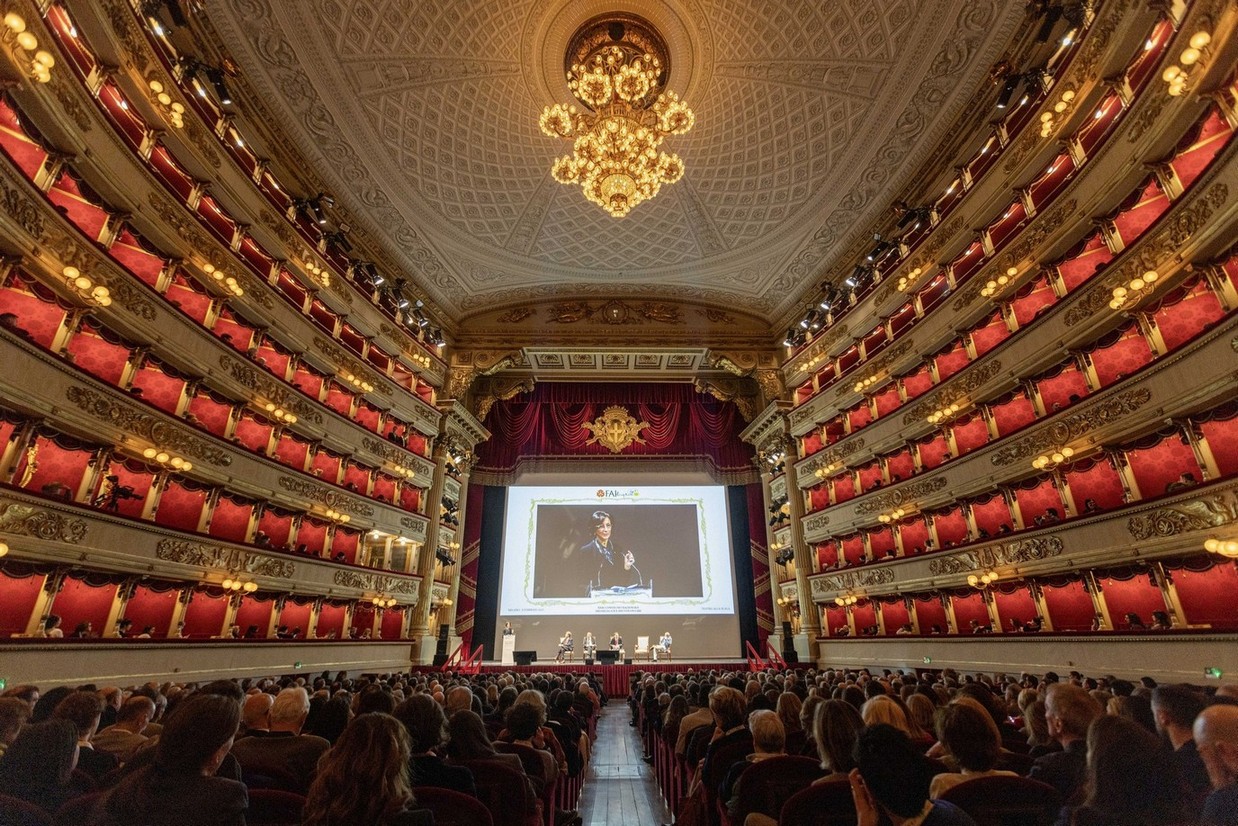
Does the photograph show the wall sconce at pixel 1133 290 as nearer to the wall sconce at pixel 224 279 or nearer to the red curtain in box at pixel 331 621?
the wall sconce at pixel 224 279

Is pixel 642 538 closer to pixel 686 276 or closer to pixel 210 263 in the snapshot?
pixel 686 276

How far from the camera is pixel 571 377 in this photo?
22594 millimetres

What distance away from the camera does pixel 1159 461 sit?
364 inches

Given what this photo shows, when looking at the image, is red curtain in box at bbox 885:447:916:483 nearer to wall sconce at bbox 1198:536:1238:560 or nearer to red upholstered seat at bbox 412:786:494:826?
wall sconce at bbox 1198:536:1238:560

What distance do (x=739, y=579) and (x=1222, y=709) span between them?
20670mm

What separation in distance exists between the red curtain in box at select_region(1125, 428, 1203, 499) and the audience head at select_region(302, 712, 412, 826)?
11.3 meters

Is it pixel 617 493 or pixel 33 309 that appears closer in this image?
pixel 33 309

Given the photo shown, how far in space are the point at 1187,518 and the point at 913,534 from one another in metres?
6.97

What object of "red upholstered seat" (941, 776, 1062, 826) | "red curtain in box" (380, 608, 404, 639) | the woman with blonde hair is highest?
"red curtain in box" (380, 608, 404, 639)

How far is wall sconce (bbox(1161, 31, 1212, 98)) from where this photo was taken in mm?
7223

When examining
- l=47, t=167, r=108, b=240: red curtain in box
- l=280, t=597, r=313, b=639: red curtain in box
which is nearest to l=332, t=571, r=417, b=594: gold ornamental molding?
l=280, t=597, r=313, b=639: red curtain in box

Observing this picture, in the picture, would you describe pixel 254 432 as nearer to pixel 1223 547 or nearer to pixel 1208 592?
pixel 1223 547

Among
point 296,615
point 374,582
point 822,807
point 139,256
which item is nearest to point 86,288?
point 139,256

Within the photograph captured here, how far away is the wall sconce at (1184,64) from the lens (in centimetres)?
722
